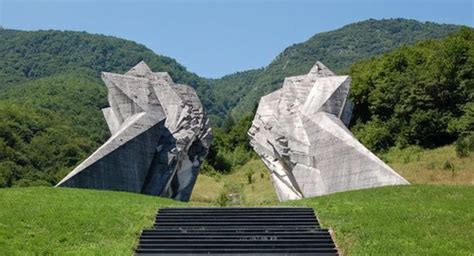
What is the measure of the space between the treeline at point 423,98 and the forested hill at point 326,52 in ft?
177

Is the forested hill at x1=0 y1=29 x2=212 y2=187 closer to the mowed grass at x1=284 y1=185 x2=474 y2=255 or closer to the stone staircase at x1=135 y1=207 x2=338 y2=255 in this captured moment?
the stone staircase at x1=135 y1=207 x2=338 y2=255

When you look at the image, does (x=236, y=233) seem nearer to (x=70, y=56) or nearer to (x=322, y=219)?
(x=322, y=219)

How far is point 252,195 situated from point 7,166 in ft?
69.0

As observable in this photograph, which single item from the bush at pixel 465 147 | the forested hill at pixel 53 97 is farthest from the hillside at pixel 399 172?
the forested hill at pixel 53 97

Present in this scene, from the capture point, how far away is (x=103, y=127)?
65.6m

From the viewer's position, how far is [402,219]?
15461 millimetres

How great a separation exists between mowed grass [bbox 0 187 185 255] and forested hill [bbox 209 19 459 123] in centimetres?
8300

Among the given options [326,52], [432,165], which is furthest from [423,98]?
[326,52]

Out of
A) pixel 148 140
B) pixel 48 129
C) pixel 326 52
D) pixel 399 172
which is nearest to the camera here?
pixel 148 140

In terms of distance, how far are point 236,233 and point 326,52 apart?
10909cm

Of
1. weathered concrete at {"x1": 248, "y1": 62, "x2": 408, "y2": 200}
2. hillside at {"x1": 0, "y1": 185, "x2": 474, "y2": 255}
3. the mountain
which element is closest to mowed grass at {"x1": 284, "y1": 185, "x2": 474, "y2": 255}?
hillside at {"x1": 0, "y1": 185, "x2": 474, "y2": 255}

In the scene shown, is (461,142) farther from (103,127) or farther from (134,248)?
(103,127)

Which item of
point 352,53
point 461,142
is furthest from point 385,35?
point 461,142

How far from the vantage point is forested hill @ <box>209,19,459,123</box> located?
110 meters
